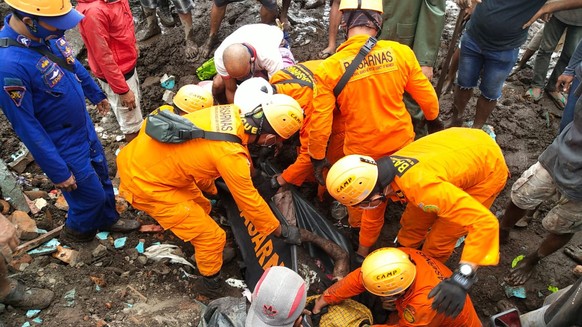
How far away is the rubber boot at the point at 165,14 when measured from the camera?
A: 589cm

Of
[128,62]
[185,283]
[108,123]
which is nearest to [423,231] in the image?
[185,283]

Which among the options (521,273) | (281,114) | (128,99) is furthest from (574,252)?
(128,99)

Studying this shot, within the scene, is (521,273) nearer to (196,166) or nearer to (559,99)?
(559,99)

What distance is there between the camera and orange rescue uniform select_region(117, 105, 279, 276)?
2988mm

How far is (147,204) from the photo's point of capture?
3.26 m

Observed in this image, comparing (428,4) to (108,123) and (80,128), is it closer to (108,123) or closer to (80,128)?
(80,128)

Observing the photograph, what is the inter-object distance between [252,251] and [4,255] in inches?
67.9

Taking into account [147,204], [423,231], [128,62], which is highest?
[128,62]

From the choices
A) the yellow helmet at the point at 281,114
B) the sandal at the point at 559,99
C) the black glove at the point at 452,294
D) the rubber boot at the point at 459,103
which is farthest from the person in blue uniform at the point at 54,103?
the sandal at the point at 559,99

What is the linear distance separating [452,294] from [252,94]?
81.4 inches

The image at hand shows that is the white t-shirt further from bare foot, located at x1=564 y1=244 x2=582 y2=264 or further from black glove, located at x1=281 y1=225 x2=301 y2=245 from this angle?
bare foot, located at x1=564 y1=244 x2=582 y2=264

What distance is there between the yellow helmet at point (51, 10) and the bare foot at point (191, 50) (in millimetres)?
2609

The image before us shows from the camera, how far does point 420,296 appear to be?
2.76 meters

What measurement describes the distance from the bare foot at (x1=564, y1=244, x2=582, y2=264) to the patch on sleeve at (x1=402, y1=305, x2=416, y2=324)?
2.02m
